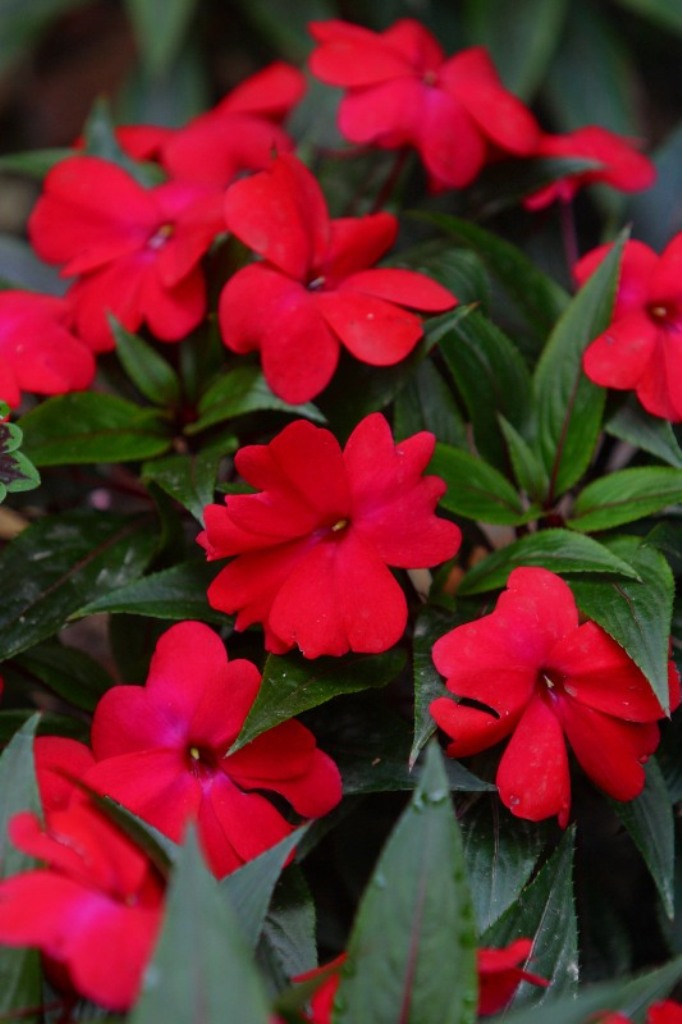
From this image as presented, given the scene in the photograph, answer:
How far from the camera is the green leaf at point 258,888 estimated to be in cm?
73

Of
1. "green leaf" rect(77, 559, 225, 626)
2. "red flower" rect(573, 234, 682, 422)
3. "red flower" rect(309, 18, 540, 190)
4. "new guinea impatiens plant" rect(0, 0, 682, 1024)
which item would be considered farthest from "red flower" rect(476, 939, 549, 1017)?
"red flower" rect(309, 18, 540, 190)

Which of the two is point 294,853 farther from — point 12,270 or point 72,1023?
point 12,270

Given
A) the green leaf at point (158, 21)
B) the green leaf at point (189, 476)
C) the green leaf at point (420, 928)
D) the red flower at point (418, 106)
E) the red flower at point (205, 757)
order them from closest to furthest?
Answer: 1. the green leaf at point (420, 928)
2. the red flower at point (205, 757)
3. the green leaf at point (189, 476)
4. the red flower at point (418, 106)
5. the green leaf at point (158, 21)

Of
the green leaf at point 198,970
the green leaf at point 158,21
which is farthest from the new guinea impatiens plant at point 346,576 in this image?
the green leaf at point 158,21

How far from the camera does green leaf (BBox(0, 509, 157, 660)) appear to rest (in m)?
0.98

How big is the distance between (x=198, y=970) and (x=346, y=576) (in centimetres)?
36

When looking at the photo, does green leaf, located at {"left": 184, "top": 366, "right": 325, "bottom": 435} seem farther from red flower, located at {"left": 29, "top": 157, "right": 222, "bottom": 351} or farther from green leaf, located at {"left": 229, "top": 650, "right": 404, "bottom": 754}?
green leaf, located at {"left": 229, "top": 650, "right": 404, "bottom": 754}

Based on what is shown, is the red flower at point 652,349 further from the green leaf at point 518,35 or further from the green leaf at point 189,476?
the green leaf at point 518,35

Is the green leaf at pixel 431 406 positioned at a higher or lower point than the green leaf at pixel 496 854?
higher

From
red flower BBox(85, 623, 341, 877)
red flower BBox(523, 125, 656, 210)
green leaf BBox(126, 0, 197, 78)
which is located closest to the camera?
red flower BBox(85, 623, 341, 877)

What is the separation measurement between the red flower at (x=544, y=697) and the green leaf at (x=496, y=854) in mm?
59

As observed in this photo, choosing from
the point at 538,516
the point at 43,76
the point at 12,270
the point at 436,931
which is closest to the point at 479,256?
the point at 538,516

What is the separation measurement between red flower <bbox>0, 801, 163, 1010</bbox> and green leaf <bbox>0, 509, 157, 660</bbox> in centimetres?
28

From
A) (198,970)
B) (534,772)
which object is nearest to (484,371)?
(534,772)
